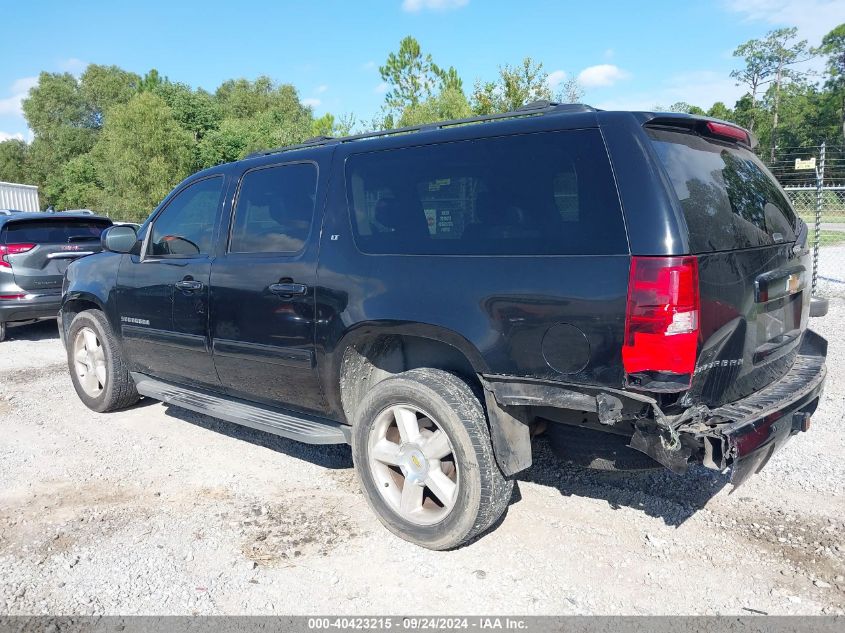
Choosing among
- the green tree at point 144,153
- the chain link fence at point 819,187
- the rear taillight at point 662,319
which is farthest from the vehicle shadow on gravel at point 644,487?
the green tree at point 144,153

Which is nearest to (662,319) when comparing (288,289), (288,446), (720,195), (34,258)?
(720,195)

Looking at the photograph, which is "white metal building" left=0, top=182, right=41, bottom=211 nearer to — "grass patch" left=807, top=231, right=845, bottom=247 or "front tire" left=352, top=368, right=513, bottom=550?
"grass patch" left=807, top=231, right=845, bottom=247

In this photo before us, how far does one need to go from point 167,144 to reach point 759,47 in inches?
1878

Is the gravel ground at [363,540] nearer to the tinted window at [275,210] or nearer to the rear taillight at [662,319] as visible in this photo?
the rear taillight at [662,319]

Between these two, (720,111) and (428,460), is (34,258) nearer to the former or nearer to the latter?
(428,460)

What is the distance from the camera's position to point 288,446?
4.84m

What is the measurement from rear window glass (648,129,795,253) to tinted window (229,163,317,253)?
2.00 meters

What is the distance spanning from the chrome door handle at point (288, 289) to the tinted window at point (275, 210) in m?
0.22

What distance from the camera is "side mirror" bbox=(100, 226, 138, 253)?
16.4 feet

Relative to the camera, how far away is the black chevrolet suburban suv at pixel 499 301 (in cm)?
267

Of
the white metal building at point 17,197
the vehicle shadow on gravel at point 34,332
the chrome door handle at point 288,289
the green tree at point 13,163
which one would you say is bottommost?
the vehicle shadow on gravel at point 34,332

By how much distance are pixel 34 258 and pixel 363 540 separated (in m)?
7.33

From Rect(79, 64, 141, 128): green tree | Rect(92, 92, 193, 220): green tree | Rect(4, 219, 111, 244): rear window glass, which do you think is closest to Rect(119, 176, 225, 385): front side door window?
Rect(4, 219, 111, 244): rear window glass

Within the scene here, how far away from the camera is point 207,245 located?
446 cm
